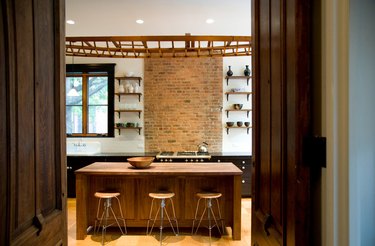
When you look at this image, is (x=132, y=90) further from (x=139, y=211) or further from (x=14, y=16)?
(x=14, y=16)

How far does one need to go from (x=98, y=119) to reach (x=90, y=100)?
1.53 feet

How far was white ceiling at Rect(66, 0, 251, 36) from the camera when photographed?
132 inches

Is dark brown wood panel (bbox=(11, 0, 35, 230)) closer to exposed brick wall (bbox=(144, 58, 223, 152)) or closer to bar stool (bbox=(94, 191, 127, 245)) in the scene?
bar stool (bbox=(94, 191, 127, 245))

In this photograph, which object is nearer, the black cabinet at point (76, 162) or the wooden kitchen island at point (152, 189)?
the wooden kitchen island at point (152, 189)

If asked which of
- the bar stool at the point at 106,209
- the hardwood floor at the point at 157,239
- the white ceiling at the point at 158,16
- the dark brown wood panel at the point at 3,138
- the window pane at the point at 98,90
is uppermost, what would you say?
the white ceiling at the point at 158,16

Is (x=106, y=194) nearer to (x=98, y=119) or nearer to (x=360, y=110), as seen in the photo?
(x=98, y=119)

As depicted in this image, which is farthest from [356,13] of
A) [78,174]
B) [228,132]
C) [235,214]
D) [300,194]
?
[228,132]

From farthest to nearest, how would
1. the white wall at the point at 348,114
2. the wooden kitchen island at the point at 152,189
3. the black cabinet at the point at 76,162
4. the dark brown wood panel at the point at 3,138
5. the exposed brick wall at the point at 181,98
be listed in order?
the exposed brick wall at the point at 181,98 < the black cabinet at the point at 76,162 < the wooden kitchen island at the point at 152,189 < the dark brown wood panel at the point at 3,138 < the white wall at the point at 348,114

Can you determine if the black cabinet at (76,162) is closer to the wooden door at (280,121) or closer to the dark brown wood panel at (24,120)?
the dark brown wood panel at (24,120)

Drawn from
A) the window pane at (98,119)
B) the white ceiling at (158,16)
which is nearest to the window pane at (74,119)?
the window pane at (98,119)

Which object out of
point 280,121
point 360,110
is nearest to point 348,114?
point 360,110

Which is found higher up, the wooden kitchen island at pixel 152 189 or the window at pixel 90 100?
the window at pixel 90 100

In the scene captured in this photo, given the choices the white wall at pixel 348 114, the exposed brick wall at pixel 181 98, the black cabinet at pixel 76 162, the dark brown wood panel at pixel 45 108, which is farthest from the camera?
the exposed brick wall at pixel 181 98

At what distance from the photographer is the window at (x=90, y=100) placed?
5.75 m
